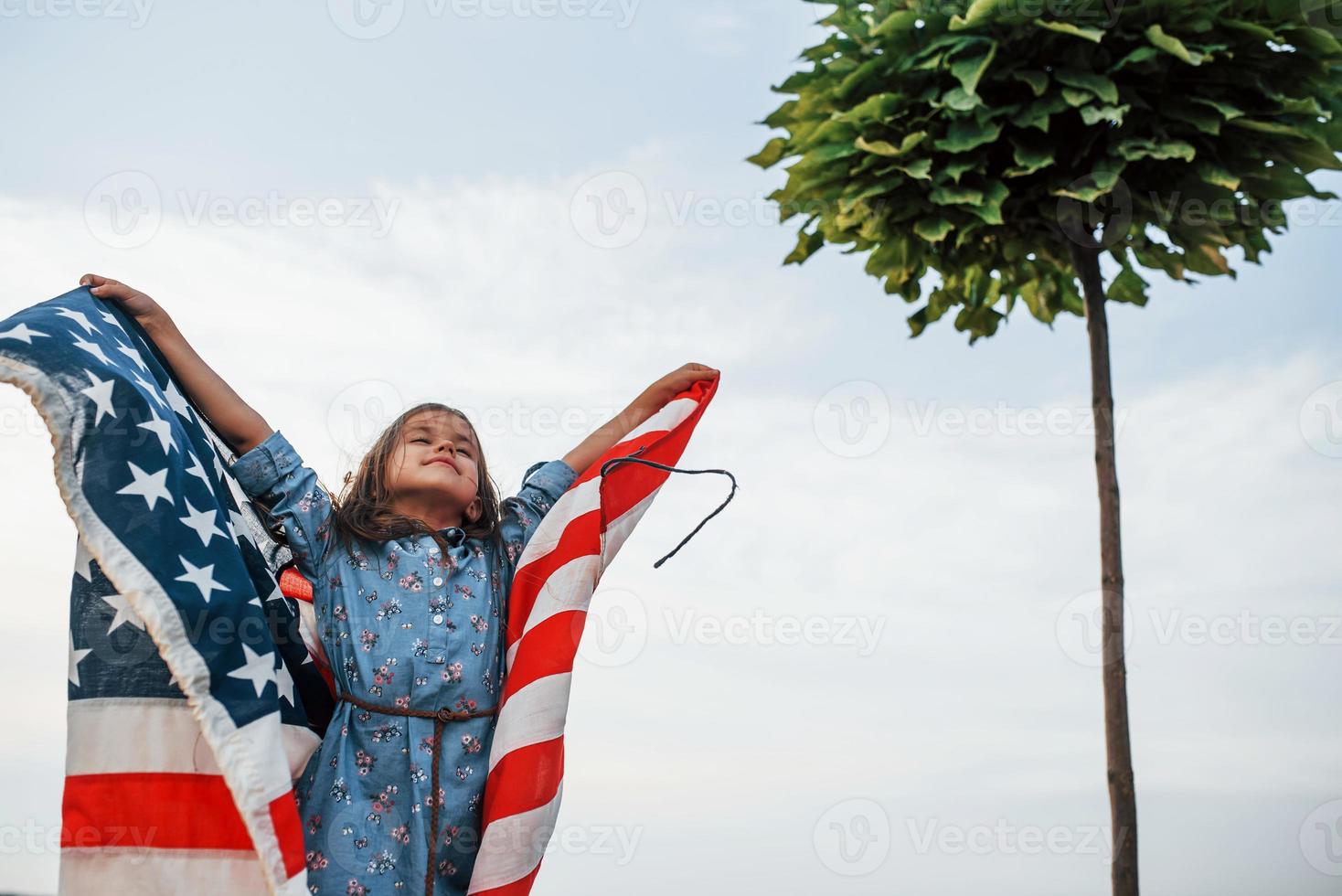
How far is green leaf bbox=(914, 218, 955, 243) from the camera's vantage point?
3.38 meters

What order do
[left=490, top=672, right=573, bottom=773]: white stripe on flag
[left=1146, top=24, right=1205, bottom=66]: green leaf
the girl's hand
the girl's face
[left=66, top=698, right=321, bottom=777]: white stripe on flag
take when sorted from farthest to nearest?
[left=1146, top=24, right=1205, bottom=66]: green leaf < the girl's face < the girl's hand < [left=490, top=672, right=573, bottom=773]: white stripe on flag < [left=66, top=698, right=321, bottom=777]: white stripe on flag

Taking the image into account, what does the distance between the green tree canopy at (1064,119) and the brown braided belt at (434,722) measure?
2.07m

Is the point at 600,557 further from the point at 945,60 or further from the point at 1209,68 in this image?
the point at 1209,68

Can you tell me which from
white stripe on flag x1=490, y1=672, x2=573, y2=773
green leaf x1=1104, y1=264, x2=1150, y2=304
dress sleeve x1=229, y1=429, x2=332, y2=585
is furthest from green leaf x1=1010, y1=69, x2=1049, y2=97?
dress sleeve x1=229, y1=429, x2=332, y2=585

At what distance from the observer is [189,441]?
7.22 ft

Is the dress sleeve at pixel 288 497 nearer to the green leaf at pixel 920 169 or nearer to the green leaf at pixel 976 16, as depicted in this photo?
the green leaf at pixel 920 169

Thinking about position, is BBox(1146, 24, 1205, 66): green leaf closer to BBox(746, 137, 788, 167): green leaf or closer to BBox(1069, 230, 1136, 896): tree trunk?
BBox(1069, 230, 1136, 896): tree trunk

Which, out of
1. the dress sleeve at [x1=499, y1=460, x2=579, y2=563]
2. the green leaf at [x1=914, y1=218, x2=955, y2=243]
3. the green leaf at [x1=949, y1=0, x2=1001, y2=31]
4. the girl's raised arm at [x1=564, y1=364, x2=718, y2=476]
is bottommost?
the dress sleeve at [x1=499, y1=460, x2=579, y2=563]

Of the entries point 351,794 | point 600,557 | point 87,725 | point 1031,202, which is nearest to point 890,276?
point 1031,202

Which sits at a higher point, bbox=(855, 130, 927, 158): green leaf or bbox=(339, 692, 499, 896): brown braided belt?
bbox=(855, 130, 927, 158): green leaf

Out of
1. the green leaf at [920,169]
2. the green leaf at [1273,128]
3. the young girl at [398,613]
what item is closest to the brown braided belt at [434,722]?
the young girl at [398,613]

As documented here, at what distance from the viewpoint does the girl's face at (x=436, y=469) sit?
251cm

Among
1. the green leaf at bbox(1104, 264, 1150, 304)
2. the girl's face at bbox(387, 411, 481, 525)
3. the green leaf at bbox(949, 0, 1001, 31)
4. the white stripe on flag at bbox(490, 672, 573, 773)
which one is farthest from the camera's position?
the green leaf at bbox(1104, 264, 1150, 304)

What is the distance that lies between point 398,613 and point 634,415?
84cm
